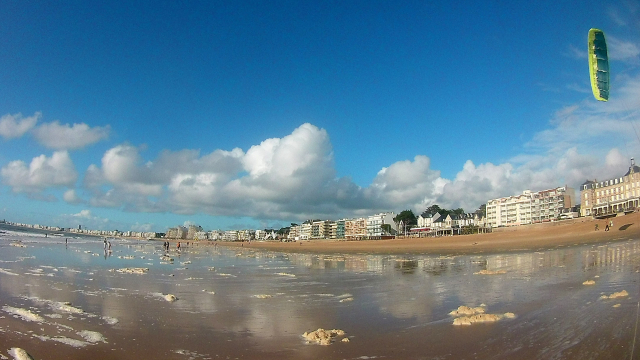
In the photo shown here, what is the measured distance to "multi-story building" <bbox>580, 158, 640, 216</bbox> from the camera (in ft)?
269

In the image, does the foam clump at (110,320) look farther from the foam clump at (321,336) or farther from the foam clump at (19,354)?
the foam clump at (321,336)

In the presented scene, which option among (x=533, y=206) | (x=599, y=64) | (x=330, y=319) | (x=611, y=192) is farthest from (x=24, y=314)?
(x=533, y=206)

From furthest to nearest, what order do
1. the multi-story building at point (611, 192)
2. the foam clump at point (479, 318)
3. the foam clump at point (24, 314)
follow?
the multi-story building at point (611, 192) < the foam clump at point (24, 314) < the foam clump at point (479, 318)

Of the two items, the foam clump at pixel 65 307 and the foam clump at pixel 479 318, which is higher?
the foam clump at pixel 479 318

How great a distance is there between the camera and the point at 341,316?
1066 centimetres

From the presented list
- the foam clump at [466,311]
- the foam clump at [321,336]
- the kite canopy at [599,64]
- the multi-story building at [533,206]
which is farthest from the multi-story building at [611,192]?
the foam clump at [321,336]

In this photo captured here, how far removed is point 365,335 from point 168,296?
847cm

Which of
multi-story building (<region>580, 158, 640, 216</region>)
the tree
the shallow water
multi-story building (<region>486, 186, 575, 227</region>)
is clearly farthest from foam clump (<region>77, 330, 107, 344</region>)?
the tree

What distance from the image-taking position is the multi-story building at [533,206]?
122 m

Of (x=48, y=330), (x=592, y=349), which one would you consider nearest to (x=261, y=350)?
(x=48, y=330)

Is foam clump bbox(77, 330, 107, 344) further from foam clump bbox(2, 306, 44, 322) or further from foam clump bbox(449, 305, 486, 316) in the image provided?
foam clump bbox(449, 305, 486, 316)

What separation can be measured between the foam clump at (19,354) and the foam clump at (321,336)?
5.15m

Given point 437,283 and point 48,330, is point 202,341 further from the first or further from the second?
point 437,283

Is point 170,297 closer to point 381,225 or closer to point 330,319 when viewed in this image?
point 330,319
